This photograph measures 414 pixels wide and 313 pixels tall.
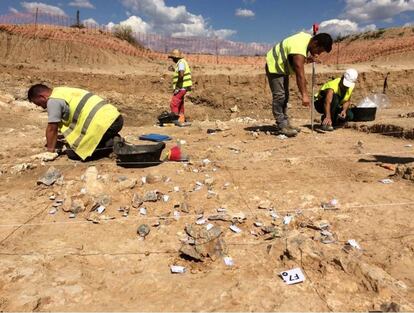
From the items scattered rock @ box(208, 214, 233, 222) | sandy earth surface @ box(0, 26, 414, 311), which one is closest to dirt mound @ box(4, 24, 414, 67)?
sandy earth surface @ box(0, 26, 414, 311)

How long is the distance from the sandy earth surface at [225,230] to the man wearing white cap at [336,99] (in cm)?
59

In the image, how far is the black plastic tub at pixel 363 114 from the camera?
24.1 feet

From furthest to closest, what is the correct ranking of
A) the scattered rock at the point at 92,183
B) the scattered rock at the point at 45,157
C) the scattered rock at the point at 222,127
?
the scattered rock at the point at 222,127 < the scattered rock at the point at 45,157 < the scattered rock at the point at 92,183

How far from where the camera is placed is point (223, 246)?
3.18 meters

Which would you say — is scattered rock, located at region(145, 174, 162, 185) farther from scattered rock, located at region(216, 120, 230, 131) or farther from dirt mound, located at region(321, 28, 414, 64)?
dirt mound, located at region(321, 28, 414, 64)

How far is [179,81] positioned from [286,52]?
108 inches

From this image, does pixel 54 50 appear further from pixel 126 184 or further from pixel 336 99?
pixel 126 184

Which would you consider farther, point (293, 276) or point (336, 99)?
point (336, 99)

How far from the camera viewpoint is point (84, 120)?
485 cm

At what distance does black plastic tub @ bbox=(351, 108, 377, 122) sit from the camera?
24.1ft

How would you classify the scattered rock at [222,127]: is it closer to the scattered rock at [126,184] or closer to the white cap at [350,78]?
the white cap at [350,78]

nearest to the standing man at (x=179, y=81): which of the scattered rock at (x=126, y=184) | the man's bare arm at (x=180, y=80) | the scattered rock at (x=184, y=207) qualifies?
the man's bare arm at (x=180, y=80)

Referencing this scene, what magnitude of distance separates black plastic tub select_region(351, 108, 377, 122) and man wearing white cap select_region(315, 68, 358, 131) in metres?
0.13

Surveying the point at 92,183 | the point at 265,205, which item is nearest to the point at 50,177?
the point at 92,183
